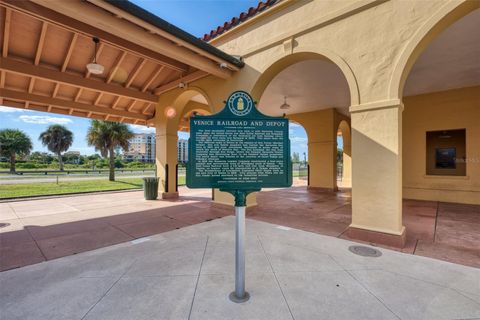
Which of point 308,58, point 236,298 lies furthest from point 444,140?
point 236,298

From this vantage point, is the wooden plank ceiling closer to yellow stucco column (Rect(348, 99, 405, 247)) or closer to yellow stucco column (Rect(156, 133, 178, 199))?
yellow stucco column (Rect(156, 133, 178, 199))

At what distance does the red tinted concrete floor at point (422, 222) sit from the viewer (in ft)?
13.7

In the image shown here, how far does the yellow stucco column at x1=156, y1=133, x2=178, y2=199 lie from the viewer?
10.2m

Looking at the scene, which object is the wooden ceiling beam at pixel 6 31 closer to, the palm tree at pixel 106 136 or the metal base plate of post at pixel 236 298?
the metal base plate of post at pixel 236 298

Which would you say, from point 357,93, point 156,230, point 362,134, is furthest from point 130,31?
point 362,134

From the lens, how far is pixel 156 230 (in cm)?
547

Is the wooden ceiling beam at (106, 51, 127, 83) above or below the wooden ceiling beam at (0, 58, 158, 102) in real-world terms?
above

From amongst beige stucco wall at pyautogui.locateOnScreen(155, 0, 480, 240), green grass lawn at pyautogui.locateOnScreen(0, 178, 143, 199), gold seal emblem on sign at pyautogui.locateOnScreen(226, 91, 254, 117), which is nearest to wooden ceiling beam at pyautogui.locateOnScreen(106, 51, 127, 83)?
beige stucco wall at pyautogui.locateOnScreen(155, 0, 480, 240)

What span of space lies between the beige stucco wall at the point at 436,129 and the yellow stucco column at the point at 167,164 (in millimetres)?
10730

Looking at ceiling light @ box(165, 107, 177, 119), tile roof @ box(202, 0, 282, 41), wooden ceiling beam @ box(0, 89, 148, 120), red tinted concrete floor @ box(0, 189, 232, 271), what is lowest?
red tinted concrete floor @ box(0, 189, 232, 271)

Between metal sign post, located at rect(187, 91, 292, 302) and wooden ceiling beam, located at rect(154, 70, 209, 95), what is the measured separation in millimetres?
5435

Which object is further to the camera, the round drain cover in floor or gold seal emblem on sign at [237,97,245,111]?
the round drain cover in floor

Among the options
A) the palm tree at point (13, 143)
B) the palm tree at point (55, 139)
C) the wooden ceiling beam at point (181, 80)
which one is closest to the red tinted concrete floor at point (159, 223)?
the wooden ceiling beam at point (181, 80)

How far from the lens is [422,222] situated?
6125mm
